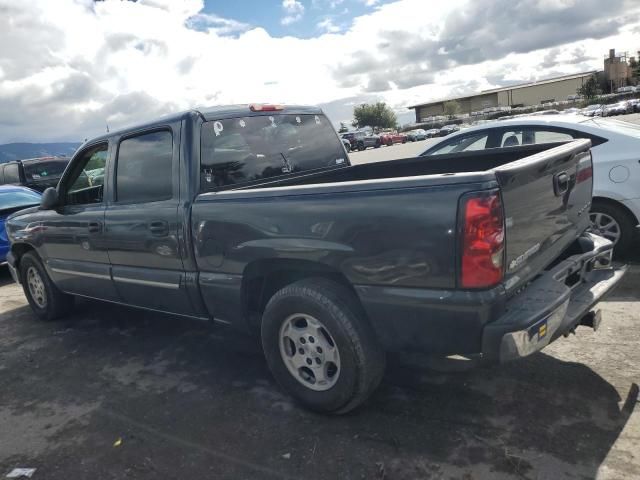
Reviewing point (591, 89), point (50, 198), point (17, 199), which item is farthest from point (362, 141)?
point (591, 89)

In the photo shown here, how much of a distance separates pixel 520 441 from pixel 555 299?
Result: 77 cm

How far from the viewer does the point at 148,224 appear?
384cm

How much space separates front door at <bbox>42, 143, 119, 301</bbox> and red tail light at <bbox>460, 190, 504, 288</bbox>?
3110 mm

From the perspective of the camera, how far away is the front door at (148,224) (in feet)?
12.3

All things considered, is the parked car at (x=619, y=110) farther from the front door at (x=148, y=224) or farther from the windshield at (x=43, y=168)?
the front door at (x=148, y=224)

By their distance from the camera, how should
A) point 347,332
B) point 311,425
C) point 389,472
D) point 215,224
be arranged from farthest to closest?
point 215,224, point 311,425, point 347,332, point 389,472

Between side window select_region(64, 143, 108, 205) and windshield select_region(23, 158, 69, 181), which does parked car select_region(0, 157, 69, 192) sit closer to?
windshield select_region(23, 158, 69, 181)

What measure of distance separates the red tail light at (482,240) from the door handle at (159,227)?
2.16 meters

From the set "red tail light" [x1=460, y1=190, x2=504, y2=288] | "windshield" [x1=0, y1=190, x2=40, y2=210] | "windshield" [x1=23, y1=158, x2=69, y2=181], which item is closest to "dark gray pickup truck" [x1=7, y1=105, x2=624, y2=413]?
"red tail light" [x1=460, y1=190, x2=504, y2=288]

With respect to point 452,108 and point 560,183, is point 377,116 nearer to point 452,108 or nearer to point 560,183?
point 452,108

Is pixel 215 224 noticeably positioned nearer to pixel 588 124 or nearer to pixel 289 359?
pixel 289 359

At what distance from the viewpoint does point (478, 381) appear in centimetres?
346

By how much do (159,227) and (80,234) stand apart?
1.28 meters

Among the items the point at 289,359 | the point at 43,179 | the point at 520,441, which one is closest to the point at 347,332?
the point at 289,359
